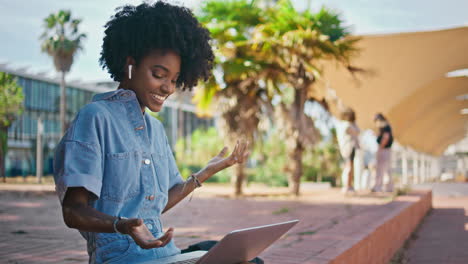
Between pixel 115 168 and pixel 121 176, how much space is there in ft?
0.11

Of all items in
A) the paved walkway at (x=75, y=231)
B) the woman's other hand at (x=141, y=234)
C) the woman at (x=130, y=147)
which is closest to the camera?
the woman's other hand at (x=141, y=234)

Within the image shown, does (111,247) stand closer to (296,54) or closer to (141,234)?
(141,234)

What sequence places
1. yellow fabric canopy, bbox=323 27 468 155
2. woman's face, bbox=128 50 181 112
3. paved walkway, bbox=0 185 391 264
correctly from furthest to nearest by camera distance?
yellow fabric canopy, bbox=323 27 468 155 → paved walkway, bbox=0 185 391 264 → woman's face, bbox=128 50 181 112

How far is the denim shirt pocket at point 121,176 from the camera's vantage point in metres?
1.65

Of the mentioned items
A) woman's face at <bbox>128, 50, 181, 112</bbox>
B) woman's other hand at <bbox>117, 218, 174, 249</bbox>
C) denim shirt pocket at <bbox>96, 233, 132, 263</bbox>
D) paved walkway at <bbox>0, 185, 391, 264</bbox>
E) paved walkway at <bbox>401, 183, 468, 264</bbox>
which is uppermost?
woman's face at <bbox>128, 50, 181, 112</bbox>

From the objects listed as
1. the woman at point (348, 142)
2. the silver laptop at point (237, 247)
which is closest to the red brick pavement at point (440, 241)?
the woman at point (348, 142)

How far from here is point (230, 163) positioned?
2141mm

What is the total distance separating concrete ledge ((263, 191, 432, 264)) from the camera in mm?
3291

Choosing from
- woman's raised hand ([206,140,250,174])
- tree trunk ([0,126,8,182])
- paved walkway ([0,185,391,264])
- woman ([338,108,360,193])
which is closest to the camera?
woman's raised hand ([206,140,250,174])

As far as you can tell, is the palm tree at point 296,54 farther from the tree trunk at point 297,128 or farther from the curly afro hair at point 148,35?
the curly afro hair at point 148,35

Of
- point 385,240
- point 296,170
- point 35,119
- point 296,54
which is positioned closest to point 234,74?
point 296,54

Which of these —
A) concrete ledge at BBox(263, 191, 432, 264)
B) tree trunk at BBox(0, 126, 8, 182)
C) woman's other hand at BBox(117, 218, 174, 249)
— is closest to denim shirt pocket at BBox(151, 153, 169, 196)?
woman's other hand at BBox(117, 218, 174, 249)

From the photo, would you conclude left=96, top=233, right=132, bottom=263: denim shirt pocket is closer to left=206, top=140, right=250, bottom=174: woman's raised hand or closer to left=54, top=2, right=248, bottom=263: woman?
left=54, top=2, right=248, bottom=263: woman

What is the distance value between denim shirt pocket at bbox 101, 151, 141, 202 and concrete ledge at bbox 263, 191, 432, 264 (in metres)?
1.61
